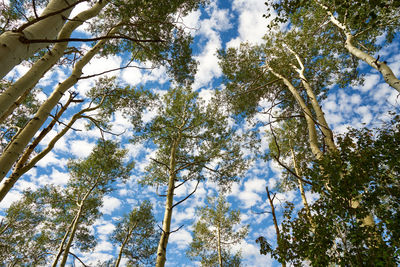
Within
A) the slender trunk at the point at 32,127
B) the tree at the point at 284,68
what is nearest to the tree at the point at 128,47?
the slender trunk at the point at 32,127

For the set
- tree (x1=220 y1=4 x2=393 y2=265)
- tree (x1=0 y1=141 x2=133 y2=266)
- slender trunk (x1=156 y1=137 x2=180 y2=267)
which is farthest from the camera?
tree (x1=0 y1=141 x2=133 y2=266)

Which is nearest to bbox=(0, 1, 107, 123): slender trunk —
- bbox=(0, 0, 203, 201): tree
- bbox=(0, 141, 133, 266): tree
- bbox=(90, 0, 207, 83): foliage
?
bbox=(0, 0, 203, 201): tree

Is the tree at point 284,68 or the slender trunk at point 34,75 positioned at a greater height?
the tree at point 284,68

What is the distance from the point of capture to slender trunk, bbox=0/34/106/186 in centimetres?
240

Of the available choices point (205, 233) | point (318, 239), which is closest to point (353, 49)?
point (318, 239)

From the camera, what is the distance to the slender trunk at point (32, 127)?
240 centimetres

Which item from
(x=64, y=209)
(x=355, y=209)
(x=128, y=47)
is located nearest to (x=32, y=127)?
(x=355, y=209)

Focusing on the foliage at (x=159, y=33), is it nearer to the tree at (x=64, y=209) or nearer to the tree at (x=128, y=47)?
the tree at (x=128, y=47)

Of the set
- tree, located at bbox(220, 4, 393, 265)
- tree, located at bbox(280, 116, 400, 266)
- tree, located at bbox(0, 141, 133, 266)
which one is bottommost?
tree, located at bbox(280, 116, 400, 266)

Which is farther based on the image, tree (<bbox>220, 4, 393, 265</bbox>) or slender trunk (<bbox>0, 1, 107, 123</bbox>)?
tree (<bbox>220, 4, 393, 265</bbox>)

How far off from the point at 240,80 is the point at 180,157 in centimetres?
527

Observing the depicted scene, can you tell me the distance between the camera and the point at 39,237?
602 inches

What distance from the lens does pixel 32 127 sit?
296 centimetres

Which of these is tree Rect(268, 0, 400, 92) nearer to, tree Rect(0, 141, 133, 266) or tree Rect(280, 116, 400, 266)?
tree Rect(280, 116, 400, 266)
